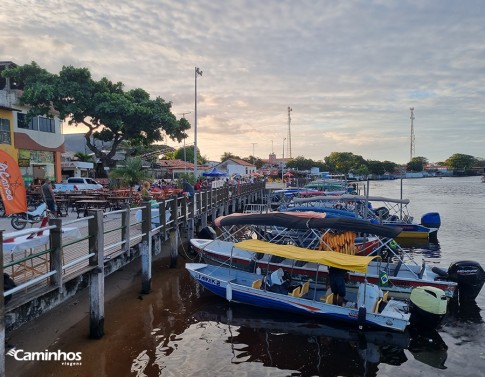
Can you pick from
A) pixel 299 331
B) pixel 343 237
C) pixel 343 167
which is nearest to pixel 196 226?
pixel 343 237

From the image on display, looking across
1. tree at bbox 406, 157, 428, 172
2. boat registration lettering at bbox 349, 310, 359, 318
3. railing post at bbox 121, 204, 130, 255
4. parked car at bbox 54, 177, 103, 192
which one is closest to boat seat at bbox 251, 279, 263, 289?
boat registration lettering at bbox 349, 310, 359, 318

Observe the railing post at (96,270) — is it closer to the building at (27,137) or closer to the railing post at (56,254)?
the railing post at (56,254)

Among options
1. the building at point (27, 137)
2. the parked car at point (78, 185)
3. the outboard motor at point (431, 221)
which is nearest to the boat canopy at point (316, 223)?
the outboard motor at point (431, 221)

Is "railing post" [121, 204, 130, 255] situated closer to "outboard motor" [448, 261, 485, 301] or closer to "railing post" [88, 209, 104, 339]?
"railing post" [88, 209, 104, 339]

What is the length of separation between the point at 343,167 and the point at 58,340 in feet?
403

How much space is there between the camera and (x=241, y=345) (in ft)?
32.4

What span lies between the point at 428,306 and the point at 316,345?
10.3ft

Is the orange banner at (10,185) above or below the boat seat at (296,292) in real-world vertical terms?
above

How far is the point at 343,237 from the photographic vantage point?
13.0 meters

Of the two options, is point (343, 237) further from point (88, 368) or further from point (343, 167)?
point (343, 167)

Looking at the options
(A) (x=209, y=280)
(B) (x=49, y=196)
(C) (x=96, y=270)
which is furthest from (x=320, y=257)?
(B) (x=49, y=196)

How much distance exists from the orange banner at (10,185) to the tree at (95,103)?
24.8 meters

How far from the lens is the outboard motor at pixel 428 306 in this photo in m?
10.3

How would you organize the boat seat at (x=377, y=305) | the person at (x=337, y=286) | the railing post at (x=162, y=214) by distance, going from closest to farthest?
the boat seat at (x=377, y=305) → the person at (x=337, y=286) → the railing post at (x=162, y=214)
